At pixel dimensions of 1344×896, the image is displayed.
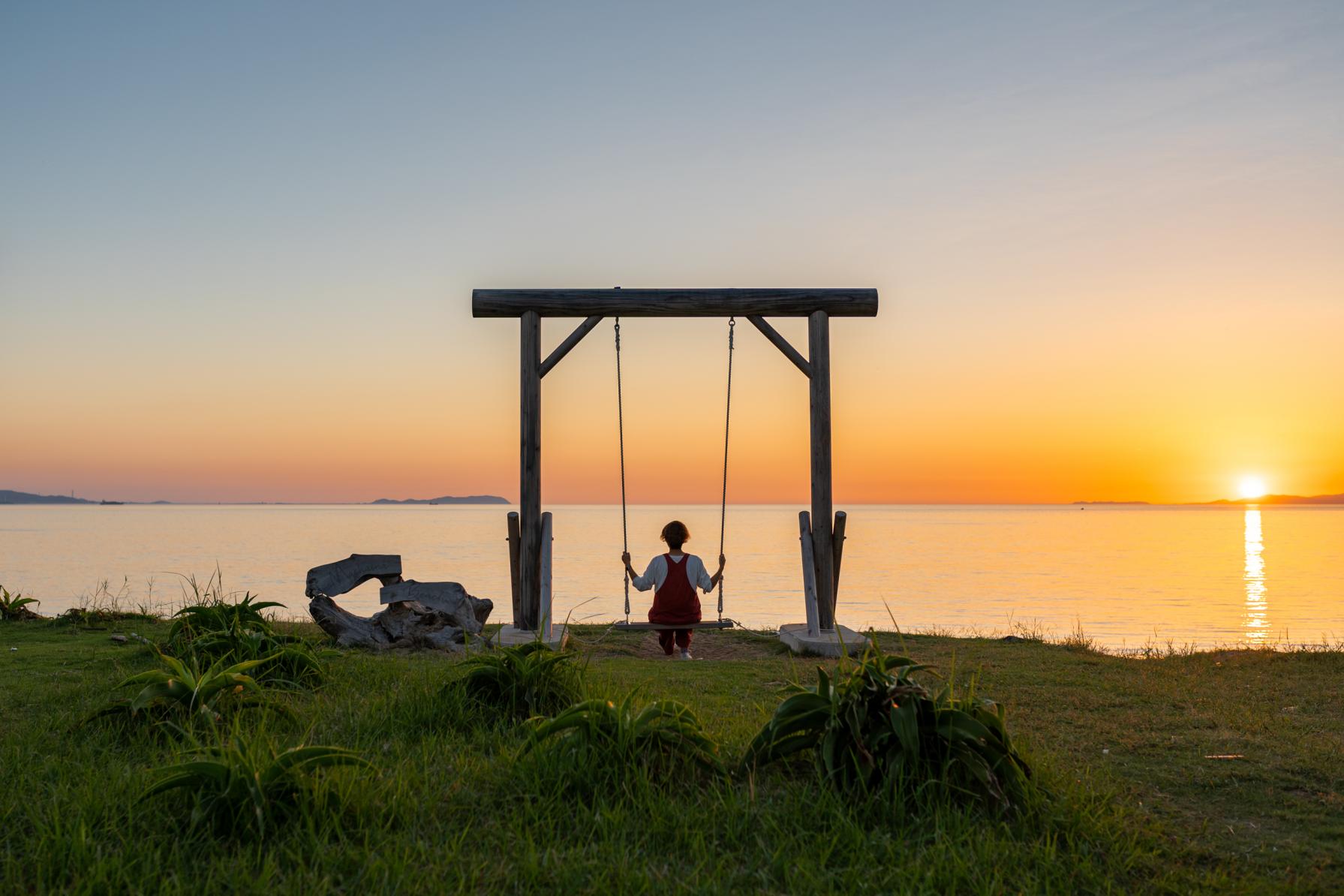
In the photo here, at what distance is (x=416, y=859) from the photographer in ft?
10.7

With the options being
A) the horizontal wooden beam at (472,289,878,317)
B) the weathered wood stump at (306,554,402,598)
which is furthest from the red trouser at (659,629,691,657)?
the horizontal wooden beam at (472,289,878,317)

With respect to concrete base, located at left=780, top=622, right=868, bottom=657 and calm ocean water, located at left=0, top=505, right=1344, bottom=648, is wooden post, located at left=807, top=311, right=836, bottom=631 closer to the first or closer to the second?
concrete base, located at left=780, top=622, right=868, bottom=657

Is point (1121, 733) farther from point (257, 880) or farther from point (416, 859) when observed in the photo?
point (257, 880)

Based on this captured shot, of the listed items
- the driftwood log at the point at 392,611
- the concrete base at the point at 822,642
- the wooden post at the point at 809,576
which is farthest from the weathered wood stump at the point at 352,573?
the wooden post at the point at 809,576

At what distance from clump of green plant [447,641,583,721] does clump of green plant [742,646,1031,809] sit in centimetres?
145

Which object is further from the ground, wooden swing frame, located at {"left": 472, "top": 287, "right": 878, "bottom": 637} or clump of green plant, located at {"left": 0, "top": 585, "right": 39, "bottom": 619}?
wooden swing frame, located at {"left": 472, "top": 287, "right": 878, "bottom": 637}

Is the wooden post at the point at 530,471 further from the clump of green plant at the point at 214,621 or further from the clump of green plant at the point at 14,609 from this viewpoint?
the clump of green plant at the point at 14,609

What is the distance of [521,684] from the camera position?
16.9 feet

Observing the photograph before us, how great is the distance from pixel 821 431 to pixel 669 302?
2256 mm

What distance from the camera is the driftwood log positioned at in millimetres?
8695

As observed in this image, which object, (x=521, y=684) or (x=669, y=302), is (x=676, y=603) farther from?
(x=521, y=684)

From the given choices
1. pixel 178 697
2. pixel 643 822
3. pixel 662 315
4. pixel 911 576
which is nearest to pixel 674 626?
pixel 662 315

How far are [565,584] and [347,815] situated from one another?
24.2 meters

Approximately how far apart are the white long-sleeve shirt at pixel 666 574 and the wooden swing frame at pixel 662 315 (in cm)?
111
